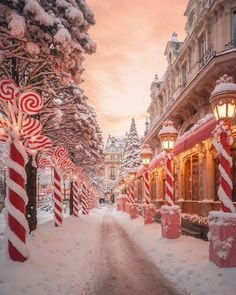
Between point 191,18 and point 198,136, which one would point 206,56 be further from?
point 198,136

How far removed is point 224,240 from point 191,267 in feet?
3.85

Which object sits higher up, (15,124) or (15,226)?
(15,124)

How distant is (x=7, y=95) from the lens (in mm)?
7668

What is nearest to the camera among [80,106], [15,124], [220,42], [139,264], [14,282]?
[14,282]

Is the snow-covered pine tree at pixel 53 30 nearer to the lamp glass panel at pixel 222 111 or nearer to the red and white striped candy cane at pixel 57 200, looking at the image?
the lamp glass panel at pixel 222 111

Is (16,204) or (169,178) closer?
(16,204)

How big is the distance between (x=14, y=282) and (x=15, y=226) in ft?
4.88

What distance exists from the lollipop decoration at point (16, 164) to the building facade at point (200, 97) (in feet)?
20.9

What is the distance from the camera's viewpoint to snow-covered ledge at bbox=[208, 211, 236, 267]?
7.71 m

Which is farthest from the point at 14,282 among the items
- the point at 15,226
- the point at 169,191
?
the point at 169,191

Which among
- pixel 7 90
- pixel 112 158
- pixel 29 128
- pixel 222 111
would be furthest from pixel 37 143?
pixel 112 158

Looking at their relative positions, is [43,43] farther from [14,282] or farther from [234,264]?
[234,264]

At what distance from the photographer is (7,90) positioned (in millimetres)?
7637

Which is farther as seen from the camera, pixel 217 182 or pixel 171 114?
pixel 171 114
